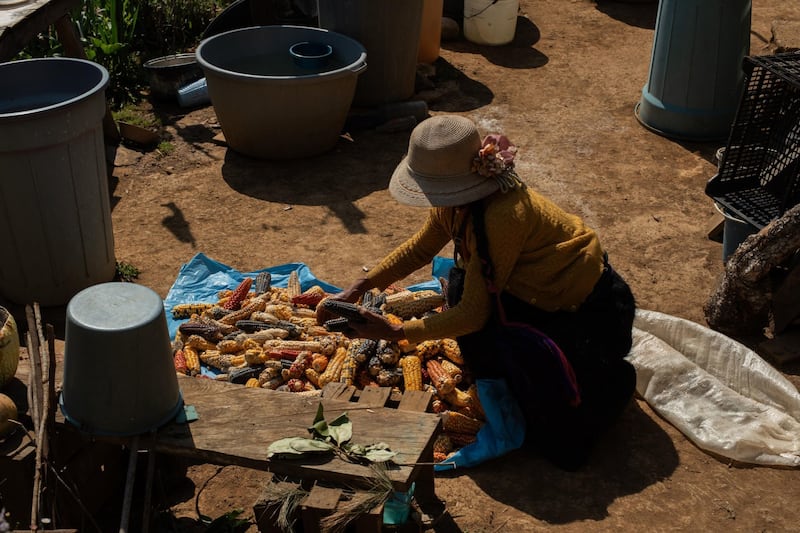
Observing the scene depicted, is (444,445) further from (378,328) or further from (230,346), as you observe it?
(230,346)

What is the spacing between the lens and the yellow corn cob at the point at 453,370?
5.12 m

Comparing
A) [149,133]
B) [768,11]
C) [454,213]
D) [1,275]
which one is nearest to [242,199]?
[149,133]

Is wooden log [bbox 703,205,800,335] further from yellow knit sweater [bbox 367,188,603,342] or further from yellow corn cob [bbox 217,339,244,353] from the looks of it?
yellow corn cob [bbox 217,339,244,353]

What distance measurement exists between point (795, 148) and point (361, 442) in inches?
155

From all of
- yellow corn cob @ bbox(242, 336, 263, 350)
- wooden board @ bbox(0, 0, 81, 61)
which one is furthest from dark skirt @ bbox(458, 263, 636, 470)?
wooden board @ bbox(0, 0, 81, 61)

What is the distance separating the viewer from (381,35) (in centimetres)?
877

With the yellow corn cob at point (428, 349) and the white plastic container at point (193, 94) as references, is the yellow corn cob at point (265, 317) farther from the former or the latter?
the white plastic container at point (193, 94)

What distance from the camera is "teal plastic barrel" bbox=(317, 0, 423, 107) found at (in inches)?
342

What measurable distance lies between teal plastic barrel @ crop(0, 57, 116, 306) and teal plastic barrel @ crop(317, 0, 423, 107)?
3.29 m

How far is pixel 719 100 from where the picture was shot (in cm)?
827

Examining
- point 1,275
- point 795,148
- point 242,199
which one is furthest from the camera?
point 242,199

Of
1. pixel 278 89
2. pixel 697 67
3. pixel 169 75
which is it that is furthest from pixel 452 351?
pixel 169 75

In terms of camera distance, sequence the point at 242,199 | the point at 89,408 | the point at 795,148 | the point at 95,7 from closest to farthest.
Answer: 1. the point at 89,408
2. the point at 795,148
3. the point at 242,199
4. the point at 95,7

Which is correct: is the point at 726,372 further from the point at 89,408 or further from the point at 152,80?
the point at 152,80
